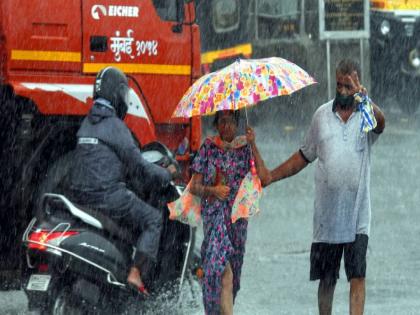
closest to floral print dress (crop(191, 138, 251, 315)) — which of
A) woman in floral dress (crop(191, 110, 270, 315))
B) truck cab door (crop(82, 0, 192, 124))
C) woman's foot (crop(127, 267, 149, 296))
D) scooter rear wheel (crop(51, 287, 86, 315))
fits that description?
woman in floral dress (crop(191, 110, 270, 315))

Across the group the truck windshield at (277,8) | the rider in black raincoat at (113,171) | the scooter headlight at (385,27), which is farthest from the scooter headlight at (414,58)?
the rider in black raincoat at (113,171)

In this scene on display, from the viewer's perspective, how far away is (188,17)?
32.1ft

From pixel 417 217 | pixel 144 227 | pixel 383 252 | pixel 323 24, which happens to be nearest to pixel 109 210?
pixel 144 227

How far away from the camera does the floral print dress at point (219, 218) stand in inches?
283

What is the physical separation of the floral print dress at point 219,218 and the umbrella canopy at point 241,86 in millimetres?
332

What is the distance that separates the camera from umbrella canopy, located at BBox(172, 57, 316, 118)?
6887 millimetres

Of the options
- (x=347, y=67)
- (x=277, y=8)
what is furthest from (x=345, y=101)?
(x=277, y=8)

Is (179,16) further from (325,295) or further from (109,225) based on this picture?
(325,295)

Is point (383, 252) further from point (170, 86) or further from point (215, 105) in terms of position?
point (215, 105)

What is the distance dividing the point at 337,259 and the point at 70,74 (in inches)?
106

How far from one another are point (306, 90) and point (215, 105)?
15.7m

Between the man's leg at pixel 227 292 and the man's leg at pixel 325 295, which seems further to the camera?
the man's leg at pixel 325 295

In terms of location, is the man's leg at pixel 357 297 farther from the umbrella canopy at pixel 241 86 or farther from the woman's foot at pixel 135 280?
the woman's foot at pixel 135 280

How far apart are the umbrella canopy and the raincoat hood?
681mm
